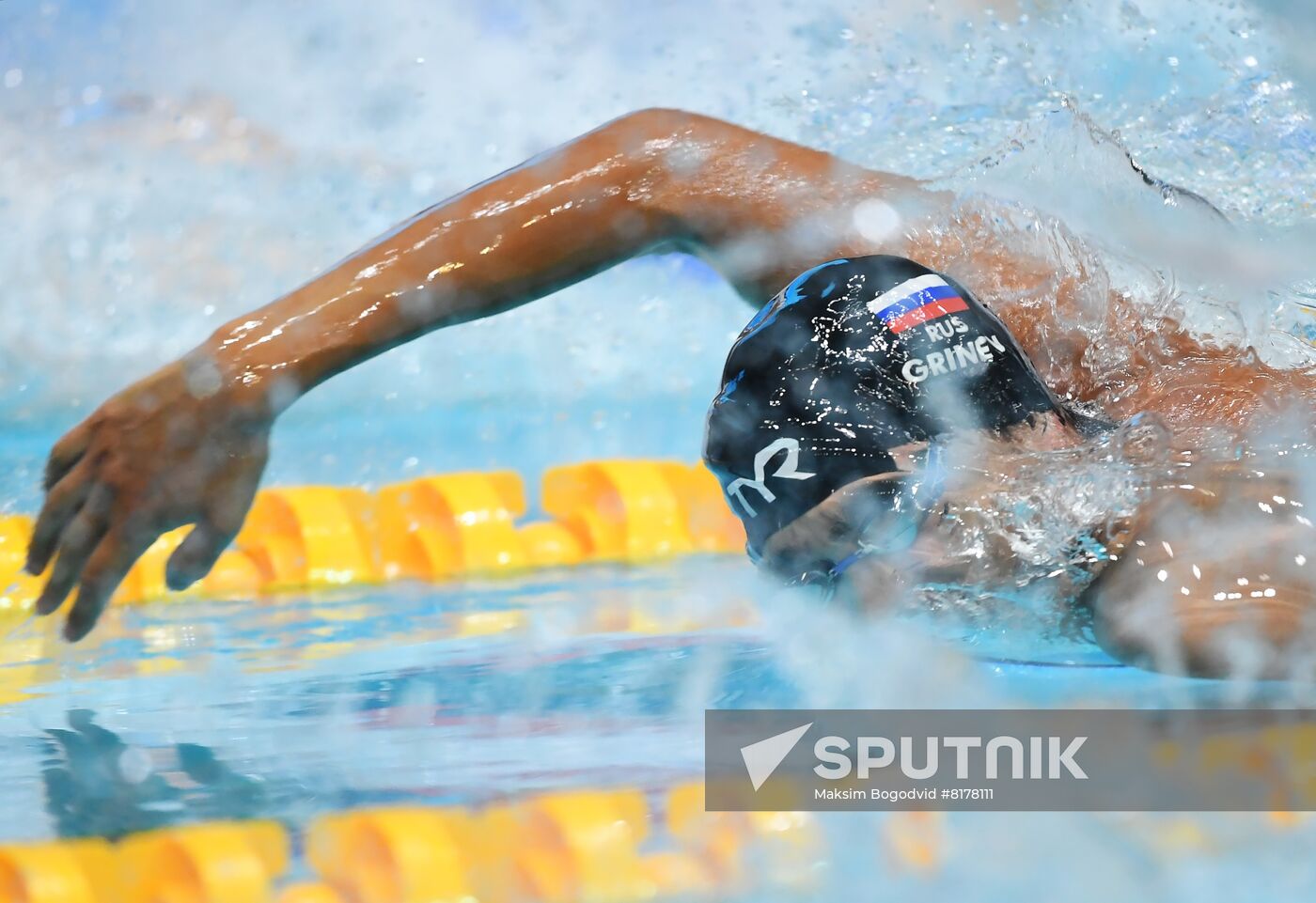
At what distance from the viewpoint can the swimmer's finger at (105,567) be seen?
4.65 ft

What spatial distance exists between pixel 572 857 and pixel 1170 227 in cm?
129

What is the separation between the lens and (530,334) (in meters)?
6.68

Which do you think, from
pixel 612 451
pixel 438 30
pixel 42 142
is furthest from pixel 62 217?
pixel 612 451

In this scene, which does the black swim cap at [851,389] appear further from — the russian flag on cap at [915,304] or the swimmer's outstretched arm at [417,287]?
the swimmer's outstretched arm at [417,287]

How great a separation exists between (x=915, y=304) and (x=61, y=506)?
0.94 meters

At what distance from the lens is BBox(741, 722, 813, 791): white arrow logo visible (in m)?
1.53

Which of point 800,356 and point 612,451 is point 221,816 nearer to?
point 800,356

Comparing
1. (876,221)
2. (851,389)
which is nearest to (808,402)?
(851,389)

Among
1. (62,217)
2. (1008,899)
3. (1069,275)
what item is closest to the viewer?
(1008,899)

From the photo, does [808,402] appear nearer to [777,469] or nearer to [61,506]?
[777,469]

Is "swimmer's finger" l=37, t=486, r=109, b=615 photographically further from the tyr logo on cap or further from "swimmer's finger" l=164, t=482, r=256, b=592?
the tyr logo on cap

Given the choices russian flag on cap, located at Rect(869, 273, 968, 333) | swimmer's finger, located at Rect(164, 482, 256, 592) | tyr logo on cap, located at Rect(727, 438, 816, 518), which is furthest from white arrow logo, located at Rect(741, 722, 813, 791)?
swimmer's finger, located at Rect(164, 482, 256, 592)

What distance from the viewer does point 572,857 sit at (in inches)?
54.6

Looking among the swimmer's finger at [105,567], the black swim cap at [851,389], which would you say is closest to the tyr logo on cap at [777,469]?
the black swim cap at [851,389]
